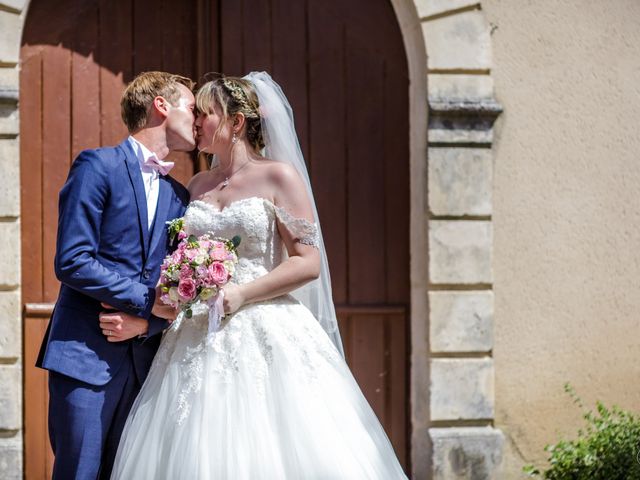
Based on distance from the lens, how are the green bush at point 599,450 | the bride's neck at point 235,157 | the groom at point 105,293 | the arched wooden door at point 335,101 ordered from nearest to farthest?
1. the groom at point 105,293
2. the bride's neck at point 235,157
3. the green bush at point 599,450
4. the arched wooden door at point 335,101

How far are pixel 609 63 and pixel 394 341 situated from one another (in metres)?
2.07

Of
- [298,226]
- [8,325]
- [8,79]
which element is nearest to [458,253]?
[298,226]

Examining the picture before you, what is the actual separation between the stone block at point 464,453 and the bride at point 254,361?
166cm

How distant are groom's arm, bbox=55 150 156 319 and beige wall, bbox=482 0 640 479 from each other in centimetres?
256

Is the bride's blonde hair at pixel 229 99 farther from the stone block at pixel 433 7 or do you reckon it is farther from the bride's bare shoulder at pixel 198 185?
the stone block at pixel 433 7

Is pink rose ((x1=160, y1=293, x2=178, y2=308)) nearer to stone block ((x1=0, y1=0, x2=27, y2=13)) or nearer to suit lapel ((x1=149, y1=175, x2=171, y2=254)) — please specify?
suit lapel ((x1=149, y1=175, x2=171, y2=254))

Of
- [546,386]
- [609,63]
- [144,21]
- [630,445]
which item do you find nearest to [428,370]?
[546,386]

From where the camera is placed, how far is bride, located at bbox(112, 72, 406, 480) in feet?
10.8

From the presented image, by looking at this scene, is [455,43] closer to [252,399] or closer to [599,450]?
[599,450]

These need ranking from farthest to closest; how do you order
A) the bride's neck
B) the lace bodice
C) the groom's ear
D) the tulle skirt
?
the bride's neck
the groom's ear
the lace bodice
the tulle skirt

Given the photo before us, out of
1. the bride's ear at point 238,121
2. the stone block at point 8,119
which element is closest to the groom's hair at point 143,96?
the bride's ear at point 238,121

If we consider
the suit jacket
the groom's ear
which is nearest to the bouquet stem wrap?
the suit jacket

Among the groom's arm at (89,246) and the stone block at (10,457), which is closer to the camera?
the groom's arm at (89,246)

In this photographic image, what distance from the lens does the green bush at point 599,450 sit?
4891 millimetres
